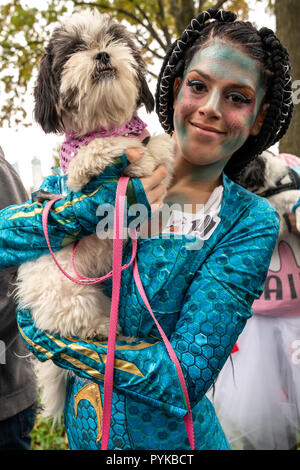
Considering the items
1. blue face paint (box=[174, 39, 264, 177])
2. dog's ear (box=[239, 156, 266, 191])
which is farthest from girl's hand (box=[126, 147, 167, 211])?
dog's ear (box=[239, 156, 266, 191])

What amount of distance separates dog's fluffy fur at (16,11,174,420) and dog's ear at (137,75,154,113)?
0.01 m

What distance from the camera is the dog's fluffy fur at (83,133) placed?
4.84 ft

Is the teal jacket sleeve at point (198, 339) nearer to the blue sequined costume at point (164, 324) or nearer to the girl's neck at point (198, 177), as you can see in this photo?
the blue sequined costume at point (164, 324)

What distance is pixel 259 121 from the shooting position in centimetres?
166

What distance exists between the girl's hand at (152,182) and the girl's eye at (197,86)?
305 mm

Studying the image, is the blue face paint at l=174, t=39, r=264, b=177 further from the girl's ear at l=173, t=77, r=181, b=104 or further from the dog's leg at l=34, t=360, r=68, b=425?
the dog's leg at l=34, t=360, r=68, b=425

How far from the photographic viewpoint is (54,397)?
169 centimetres

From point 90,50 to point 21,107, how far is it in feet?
17.0

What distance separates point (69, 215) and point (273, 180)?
1844 mm

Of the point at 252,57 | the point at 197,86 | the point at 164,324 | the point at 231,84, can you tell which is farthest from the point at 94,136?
the point at 164,324

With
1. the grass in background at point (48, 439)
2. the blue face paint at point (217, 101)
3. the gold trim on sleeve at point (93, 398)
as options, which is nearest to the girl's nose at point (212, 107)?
the blue face paint at point (217, 101)

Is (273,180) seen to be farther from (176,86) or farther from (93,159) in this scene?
(93,159)

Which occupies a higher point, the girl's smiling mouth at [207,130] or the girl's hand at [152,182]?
the girl's smiling mouth at [207,130]

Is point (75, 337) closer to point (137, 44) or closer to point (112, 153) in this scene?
point (112, 153)
